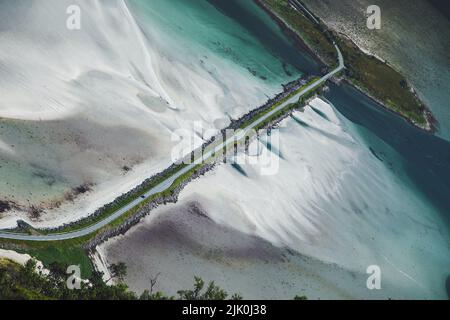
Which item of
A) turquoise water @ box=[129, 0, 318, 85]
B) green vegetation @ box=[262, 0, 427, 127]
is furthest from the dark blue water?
turquoise water @ box=[129, 0, 318, 85]

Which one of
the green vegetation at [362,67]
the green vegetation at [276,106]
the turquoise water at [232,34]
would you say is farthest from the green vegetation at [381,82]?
the green vegetation at [276,106]

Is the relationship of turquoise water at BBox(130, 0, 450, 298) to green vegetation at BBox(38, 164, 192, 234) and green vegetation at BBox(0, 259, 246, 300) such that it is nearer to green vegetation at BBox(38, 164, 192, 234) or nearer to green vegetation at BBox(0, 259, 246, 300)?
green vegetation at BBox(38, 164, 192, 234)

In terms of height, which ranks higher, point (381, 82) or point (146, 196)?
point (381, 82)

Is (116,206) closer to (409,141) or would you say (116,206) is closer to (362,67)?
(409,141)

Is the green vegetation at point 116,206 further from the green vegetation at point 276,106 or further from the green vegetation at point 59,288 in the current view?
the green vegetation at point 276,106

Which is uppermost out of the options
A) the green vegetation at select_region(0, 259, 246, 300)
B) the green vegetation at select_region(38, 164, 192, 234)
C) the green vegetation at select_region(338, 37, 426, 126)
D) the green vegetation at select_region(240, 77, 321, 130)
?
the green vegetation at select_region(338, 37, 426, 126)

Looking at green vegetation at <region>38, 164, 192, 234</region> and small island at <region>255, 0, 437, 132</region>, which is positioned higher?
small island at <region>255, 0, 437, 132</region>

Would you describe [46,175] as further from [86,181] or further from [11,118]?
[11,118]

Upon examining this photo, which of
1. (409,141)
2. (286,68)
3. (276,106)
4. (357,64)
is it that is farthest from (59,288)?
(357,64)
